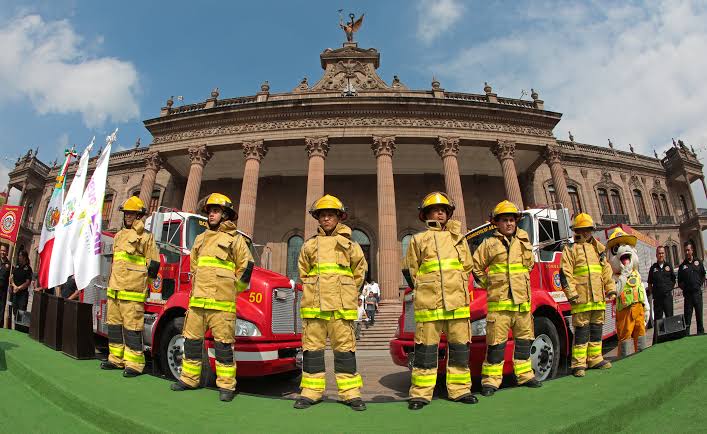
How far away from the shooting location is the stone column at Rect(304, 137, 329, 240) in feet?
52.9

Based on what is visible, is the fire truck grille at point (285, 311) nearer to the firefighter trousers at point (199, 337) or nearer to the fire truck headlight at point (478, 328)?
the firefighter trousers at point (199, 337)

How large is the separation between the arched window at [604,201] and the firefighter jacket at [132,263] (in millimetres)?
29301

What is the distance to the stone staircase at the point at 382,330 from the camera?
39.0ft

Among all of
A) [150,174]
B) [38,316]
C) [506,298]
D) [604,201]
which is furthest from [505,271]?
[604,201]

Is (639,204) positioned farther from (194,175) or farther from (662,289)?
(194,175)

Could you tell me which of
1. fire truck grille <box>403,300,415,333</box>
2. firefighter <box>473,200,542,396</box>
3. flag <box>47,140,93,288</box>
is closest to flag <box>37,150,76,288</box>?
flag <box>47,140,93,288</box>

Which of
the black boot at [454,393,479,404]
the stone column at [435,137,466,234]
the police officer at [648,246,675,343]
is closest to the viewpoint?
the black boot at [454,393,479,404]

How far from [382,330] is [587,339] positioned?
9015 mm

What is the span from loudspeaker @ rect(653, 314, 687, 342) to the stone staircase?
803 centimetres

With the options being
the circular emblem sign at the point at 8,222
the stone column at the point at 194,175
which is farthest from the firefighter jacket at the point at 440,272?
the stone column at the point at 194,175

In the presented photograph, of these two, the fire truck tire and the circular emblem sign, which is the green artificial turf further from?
the circular emblem sign

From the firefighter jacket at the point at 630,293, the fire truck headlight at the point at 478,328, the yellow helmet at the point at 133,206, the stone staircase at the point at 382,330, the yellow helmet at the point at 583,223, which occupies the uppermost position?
the yellow helmet at the point at 133,206

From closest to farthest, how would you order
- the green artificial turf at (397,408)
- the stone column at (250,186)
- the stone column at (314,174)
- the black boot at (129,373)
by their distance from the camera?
1. the green artificial turf at (397,408)
2. the black boot at (129,373)
3. the stone column at (314,174)
4. the stone column at (250,186)

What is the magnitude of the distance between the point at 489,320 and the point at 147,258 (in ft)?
15.7
